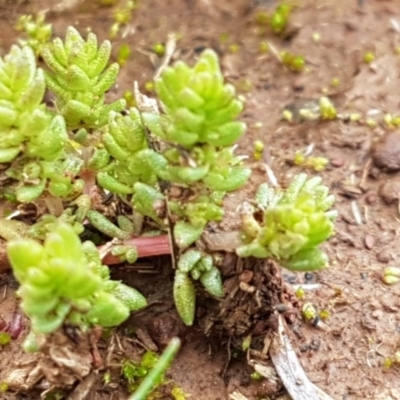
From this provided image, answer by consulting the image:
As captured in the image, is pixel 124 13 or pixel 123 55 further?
pixel 124 13

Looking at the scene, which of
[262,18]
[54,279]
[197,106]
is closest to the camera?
[54,279]

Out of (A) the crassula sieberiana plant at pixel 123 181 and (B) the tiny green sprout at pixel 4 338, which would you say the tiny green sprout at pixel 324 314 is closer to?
(A) the crassula sieberiana plant at pixel 123 181

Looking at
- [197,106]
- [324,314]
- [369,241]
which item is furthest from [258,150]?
[197,106]

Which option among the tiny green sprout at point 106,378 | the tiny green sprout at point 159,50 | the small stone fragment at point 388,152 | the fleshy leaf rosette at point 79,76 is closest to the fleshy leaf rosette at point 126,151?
the fleshy leaf rosette at point 79,76

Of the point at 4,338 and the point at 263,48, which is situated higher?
the point at 4,338

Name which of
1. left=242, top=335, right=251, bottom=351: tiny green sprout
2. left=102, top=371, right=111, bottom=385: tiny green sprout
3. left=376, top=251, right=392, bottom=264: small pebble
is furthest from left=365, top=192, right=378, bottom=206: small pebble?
left=102, top=371, right=111, bottom=385: tiny green sprout

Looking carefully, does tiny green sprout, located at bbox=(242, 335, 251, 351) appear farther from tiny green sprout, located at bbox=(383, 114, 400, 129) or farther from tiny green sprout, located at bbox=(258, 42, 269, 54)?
tiny green sprout, located at bbox=(258, 42, 269, 54)

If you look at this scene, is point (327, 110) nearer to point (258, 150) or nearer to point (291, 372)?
point (258, 150)
